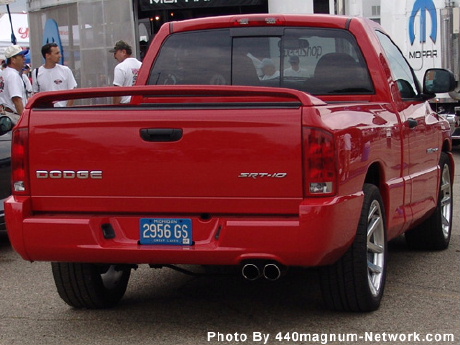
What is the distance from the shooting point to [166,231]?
5.07m

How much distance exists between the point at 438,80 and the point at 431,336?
2680mm

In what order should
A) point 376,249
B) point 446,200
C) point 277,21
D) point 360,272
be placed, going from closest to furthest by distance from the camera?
point 360,272 → point 376,249 → point 277,21 → point 446,200

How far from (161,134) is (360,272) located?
4.49ft

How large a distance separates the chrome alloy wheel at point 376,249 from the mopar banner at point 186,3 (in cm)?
1402

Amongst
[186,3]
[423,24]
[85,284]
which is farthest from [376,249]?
[186,3]

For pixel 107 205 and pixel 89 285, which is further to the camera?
pixel 89 285

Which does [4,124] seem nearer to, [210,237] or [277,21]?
[277,21]

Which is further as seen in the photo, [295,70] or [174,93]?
[295,70]

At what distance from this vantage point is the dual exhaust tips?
16.6 feet

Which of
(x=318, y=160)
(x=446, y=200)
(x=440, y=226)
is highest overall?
(x=318, y=160)

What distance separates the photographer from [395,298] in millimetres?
6031

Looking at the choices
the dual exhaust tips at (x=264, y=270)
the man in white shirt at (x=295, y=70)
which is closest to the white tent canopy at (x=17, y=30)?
the man in white shirt at (x=295, y=70)

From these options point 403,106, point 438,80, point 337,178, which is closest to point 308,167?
point 337,178

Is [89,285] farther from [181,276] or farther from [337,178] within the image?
[337,178]
